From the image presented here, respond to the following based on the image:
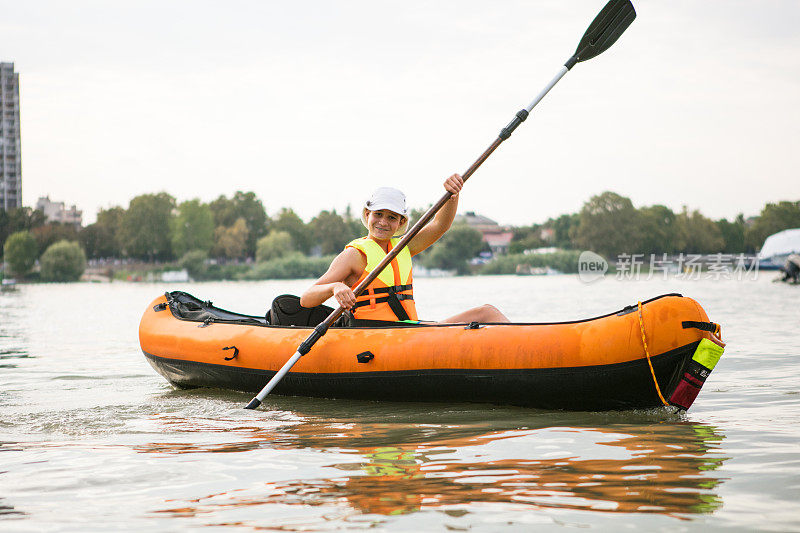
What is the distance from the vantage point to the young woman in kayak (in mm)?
5203

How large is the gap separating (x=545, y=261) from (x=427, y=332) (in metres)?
62.4

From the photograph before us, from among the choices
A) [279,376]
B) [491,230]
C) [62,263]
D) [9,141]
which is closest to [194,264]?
[62,263]

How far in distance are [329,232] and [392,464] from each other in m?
85.5

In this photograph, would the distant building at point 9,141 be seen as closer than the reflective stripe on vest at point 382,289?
No

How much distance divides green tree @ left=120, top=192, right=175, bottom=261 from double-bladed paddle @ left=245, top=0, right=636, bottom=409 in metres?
73.6

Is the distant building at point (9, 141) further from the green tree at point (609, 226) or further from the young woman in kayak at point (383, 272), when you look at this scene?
the young woman in kayak at point (383, 272)

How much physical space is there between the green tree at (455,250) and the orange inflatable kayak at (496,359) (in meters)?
63.2

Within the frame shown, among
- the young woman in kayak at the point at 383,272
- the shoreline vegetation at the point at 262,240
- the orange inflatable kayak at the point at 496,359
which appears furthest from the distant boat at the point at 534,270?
the young woman in kayak at the point at 383,272

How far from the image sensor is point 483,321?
5.23 meters

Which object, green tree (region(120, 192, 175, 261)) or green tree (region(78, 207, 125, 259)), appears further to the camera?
green tree (region(78, 207, 125, 259))

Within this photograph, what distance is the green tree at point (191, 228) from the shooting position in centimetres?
7681

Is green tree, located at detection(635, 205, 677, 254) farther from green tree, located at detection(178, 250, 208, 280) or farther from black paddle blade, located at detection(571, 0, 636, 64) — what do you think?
black paddle blade, located at detection(571, 0, 636, 64)

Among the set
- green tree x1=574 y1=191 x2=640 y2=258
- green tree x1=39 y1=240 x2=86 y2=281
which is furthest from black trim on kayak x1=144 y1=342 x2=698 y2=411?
green tree x1=574 y1=191 x2=640 y2=258

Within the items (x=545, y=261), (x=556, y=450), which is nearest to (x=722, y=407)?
(x=556, y=450)
